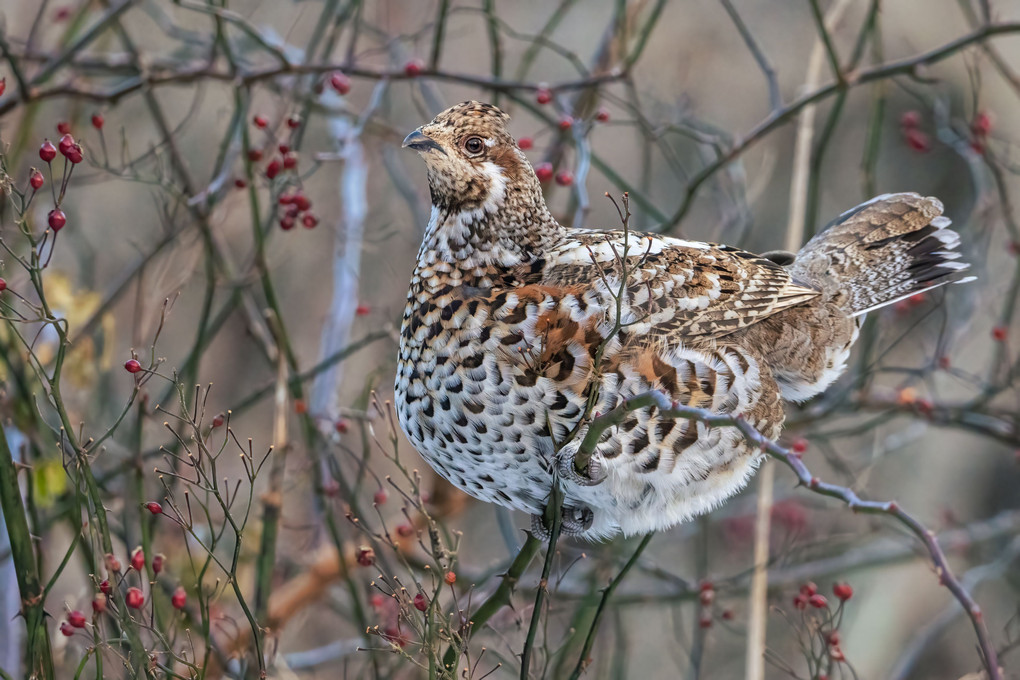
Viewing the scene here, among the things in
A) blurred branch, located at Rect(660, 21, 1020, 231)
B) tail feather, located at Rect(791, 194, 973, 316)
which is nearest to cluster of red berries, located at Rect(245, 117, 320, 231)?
blurred branch, located at Rect(660, 21, 1020, 231)

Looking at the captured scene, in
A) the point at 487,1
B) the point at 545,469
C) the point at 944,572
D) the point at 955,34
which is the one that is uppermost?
the point at 955,34

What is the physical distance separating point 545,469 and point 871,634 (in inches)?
295

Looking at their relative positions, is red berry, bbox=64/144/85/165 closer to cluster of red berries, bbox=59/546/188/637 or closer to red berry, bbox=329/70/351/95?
cluster of red berries, bbox=59/546/188/637

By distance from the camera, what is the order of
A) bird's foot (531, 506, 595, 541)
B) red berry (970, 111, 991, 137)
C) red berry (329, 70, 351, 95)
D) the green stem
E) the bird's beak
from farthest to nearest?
red berry (970, 111, 991, 137)
red berry (329, 70, 351, 95)
bird's foot (531, 506, 595, 541)
the bird's beak
the green stem

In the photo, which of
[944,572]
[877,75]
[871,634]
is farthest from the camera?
[871,634]

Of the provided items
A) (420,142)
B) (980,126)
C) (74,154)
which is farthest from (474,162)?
(980,126)

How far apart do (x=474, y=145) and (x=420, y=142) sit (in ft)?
0.82

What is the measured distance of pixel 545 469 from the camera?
A: 10.3ft

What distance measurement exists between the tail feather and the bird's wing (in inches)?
9.2

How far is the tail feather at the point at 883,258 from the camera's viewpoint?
4113mm

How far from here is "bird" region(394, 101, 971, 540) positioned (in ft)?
10.2

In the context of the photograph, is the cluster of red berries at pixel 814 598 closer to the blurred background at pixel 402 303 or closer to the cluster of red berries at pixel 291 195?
the blurred background at pixel 402 303

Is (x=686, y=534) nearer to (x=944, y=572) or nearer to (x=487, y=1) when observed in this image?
(x=487, y=1)

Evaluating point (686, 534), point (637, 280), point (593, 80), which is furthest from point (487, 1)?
point (686, 534)
